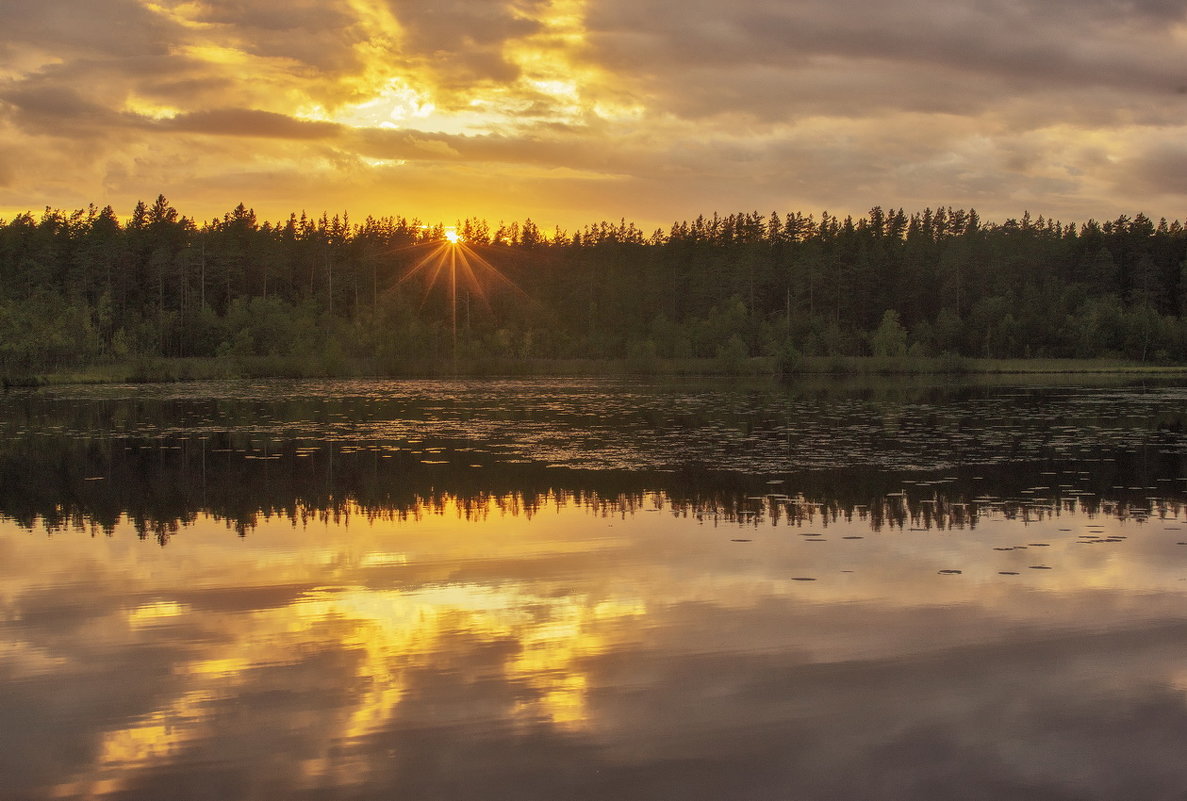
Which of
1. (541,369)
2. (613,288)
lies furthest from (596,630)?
(613,288)

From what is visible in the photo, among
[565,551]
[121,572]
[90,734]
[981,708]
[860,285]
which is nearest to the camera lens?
[90,734]

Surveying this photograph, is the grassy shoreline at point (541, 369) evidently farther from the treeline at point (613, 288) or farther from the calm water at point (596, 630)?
the calm water at point (596, 630)

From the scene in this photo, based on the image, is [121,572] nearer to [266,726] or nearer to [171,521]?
[171,521]

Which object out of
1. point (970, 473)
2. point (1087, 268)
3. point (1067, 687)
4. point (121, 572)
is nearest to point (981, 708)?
point (1067, 687)

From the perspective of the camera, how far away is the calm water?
7.26 meters

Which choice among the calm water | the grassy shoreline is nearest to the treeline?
the grassy shoreline

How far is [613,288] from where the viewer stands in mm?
156750

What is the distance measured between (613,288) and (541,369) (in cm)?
6379

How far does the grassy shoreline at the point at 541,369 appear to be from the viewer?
79.8 metres

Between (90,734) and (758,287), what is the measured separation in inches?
5800

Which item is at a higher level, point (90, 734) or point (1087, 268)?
point (1087, 268)

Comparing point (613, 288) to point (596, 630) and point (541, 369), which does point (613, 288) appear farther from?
point (596, 630)

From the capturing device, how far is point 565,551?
566 inches

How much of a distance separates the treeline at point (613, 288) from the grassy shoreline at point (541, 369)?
6.34m
